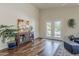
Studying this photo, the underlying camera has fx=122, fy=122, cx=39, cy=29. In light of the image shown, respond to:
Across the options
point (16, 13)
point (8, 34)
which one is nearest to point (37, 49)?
point (8, 34)

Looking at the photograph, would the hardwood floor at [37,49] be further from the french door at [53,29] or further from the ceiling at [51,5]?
the ceiling at [51,5]

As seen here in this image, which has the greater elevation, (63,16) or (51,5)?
(51,5)

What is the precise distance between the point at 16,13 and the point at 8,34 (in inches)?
16.9

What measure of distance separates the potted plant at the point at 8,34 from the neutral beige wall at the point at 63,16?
0.59 m

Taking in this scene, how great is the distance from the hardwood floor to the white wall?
158mm

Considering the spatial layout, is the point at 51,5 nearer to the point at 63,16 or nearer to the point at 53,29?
the point at 63,16

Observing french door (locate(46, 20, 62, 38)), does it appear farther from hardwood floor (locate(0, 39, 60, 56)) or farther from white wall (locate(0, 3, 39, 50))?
white wall (locate(0, 3, 39, 50))

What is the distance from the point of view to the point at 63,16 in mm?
2486

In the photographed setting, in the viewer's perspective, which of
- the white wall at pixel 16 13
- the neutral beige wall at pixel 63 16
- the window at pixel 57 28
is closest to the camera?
the white wall at pixel 16 13

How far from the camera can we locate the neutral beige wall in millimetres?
2379

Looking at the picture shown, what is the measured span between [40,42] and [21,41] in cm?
39

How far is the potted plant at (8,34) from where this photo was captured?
2.26 m

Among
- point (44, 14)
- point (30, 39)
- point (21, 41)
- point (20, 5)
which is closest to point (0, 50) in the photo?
point (21, 41)

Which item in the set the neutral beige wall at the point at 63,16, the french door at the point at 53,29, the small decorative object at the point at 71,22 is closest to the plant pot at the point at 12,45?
the neutral beige wall at the point at 63,16
